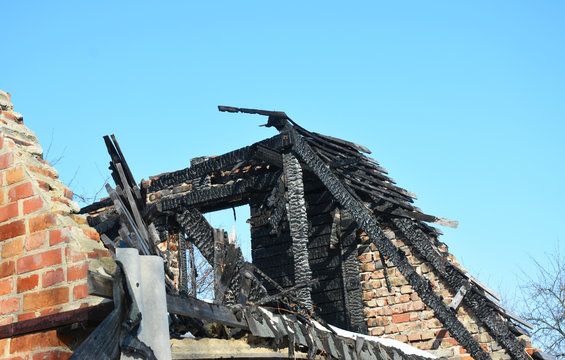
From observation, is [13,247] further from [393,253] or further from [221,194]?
[221,194]

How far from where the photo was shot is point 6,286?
145 inches

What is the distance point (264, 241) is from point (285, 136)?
8.13 ft

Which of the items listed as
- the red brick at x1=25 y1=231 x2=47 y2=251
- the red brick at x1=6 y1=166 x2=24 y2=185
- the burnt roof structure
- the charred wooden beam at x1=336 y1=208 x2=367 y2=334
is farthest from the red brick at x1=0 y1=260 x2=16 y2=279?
the charred wooden beam at x1=336 y1=208 x2=367 y2=334

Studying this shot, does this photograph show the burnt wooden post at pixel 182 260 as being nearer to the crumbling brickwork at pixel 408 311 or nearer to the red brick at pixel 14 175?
the crumbling brickwork at pixel 408 311

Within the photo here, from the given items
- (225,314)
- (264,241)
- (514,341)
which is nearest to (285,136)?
(264,241)

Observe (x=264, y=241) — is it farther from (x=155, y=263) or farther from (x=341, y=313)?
(x=155, y=263)

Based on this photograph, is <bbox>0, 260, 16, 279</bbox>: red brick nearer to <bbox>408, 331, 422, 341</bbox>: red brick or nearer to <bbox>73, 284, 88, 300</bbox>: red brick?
<bbox>73, 284, 88, 300</bbox>: red brick

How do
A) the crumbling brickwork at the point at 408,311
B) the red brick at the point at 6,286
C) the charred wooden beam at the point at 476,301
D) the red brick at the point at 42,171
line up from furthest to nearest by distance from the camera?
the crumbling brickwork at the point at 408,311 < the charred wooden beam at the point at 476,301 < the red brick at the point at 42,171 < the red brick at the point at 6,286

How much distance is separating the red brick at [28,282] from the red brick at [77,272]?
0.23 m

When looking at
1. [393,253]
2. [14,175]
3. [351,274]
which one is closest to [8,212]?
[14,175]

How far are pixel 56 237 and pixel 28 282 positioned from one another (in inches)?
11.5

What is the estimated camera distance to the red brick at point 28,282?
3.57 meters

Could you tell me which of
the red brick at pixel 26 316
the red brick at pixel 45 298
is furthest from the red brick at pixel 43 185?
the red brick at pixel 26 316

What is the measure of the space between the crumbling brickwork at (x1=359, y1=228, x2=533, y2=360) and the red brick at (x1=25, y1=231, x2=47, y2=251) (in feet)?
20.5
